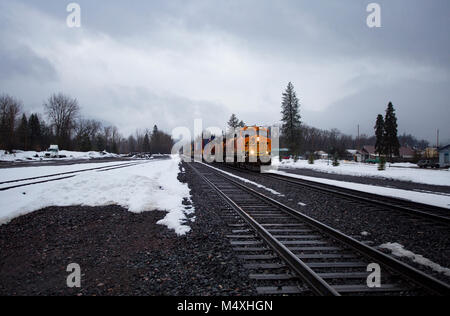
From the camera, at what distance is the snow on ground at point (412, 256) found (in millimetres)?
3563

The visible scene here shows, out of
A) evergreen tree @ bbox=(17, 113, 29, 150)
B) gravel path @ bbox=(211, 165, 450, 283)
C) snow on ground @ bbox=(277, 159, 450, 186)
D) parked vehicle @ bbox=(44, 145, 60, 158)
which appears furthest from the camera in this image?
evergreen tree @ bbox=(17, 113, 29, 150)

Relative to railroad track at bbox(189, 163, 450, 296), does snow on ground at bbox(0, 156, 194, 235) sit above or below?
above

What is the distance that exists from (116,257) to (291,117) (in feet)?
179

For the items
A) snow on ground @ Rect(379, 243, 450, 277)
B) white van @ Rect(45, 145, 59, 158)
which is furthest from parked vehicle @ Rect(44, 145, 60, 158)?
Result: snow on ground @ Rect(379, 243, 450, 277)

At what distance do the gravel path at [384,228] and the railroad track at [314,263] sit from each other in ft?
1.85

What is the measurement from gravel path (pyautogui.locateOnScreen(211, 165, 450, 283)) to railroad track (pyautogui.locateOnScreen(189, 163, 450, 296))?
1.85 ft

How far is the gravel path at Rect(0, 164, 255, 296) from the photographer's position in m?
3.11

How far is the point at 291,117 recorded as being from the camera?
180ft

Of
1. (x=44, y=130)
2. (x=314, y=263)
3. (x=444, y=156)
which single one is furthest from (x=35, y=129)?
(x=444, y=156)

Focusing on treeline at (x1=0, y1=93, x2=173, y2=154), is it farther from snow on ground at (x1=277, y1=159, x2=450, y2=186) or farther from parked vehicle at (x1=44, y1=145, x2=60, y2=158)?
snow on ground at (x1=277, y1=159, x2=450, y2=186)

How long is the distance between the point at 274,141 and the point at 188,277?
18.3m

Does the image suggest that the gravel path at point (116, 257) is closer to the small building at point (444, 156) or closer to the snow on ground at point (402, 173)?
the snow on ground at point (402, 173)

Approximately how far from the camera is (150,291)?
301 cm
